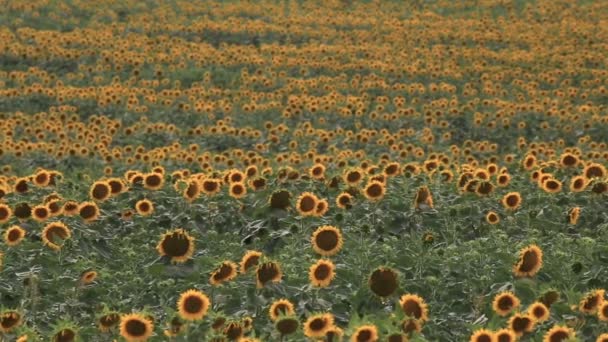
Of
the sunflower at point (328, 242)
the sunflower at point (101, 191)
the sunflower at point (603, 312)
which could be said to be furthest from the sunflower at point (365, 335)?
the sunflower at point (101, 191)

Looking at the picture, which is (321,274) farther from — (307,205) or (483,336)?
(307,205)

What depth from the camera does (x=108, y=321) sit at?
459cm

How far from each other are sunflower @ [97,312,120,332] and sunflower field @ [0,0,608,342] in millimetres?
11

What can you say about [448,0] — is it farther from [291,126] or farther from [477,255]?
[477,255]

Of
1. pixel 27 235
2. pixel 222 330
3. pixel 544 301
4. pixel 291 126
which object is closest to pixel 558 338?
pixel 544 301

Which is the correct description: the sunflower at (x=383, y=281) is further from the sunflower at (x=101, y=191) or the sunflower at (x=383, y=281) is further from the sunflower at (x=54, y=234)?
the sunflower at (x=101, y=191)

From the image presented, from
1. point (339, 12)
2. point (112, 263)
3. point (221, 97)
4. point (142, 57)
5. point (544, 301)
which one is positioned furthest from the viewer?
point (339, 12)

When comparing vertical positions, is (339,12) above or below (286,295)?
below

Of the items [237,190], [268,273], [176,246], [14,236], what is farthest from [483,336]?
[237,190]

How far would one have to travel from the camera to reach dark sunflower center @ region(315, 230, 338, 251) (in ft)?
18.1

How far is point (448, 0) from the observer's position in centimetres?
2655

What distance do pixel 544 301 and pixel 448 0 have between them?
74.8 feet

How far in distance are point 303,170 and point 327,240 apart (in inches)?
203

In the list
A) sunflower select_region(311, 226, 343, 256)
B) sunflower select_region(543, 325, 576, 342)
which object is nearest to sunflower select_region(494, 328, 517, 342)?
sunflower select_region(543, 325, 576, 342)
